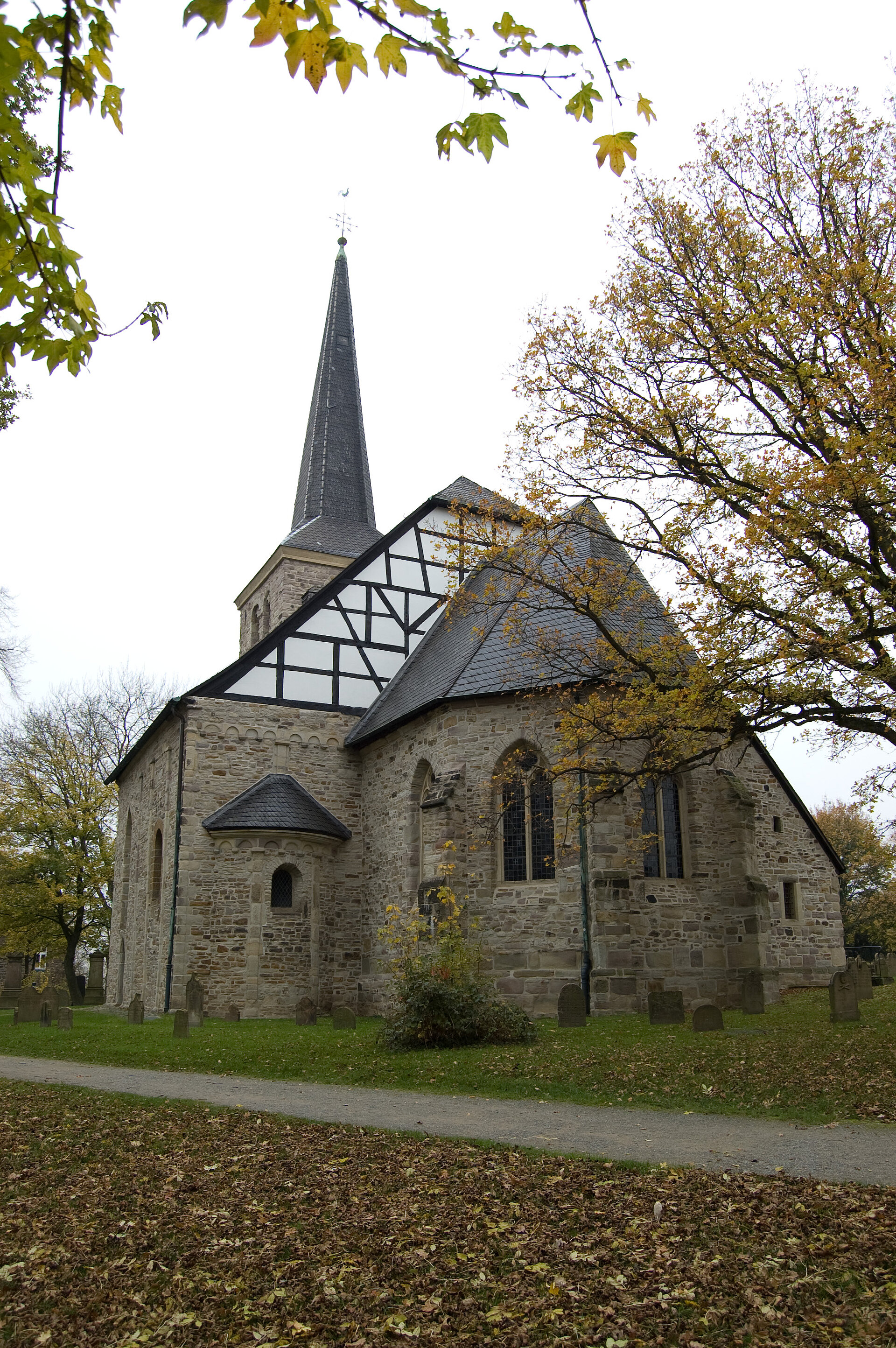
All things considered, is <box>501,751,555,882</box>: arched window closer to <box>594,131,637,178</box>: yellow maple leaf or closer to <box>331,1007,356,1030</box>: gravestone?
<box>331,1007,356,1030</box>: gravestone

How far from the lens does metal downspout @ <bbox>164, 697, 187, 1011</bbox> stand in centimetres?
1838

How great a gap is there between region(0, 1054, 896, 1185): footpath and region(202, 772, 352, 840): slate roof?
843cm

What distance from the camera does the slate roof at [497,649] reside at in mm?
14391

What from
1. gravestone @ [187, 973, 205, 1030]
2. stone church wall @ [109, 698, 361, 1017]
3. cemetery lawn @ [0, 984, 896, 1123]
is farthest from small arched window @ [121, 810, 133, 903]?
cemetery lawn @ [0, 984, 896, 1123]

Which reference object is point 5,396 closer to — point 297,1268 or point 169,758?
point 297,1268

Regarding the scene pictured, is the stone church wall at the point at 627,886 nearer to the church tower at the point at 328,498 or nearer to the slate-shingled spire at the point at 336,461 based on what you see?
the church tower at the point at 328,498

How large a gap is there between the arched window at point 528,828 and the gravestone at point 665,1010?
3.20 meters

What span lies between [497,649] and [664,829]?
4537 mm

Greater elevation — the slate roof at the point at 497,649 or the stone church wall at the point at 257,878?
the slate roof at the point at 497,649

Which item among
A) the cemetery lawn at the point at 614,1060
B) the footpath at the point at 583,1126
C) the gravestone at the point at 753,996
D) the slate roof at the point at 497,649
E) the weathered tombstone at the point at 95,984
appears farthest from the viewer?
the weathered tombstone at the point at 95,984

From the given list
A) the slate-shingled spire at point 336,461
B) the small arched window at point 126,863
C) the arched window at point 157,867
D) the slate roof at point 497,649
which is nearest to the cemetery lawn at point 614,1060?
the slate roof at point 497,649

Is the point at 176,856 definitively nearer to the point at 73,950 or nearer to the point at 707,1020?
the point at 707,1020

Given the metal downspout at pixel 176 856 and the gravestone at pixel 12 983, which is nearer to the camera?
the metal downspout at pixel 176 856

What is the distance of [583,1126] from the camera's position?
289 inches
